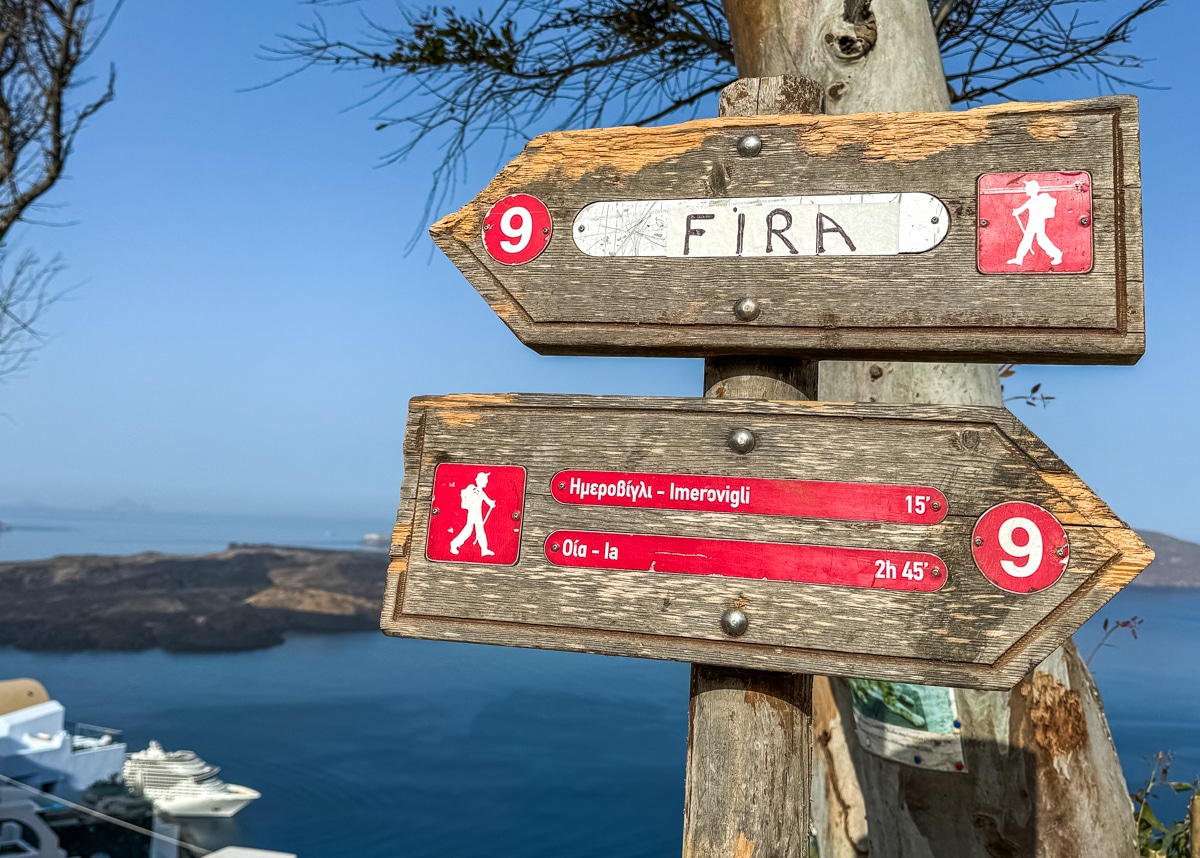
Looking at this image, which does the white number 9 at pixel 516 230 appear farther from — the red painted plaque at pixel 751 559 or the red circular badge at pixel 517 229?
the red painted plaque at pixel 751 559

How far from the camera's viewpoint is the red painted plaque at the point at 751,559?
135 centimetres

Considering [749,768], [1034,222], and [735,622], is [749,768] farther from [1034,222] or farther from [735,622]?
[1034,222]

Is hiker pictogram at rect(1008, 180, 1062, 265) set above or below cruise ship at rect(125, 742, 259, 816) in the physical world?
above

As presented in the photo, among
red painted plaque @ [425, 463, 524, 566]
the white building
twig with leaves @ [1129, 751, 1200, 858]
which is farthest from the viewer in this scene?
the white building

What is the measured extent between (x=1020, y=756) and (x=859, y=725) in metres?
0.45

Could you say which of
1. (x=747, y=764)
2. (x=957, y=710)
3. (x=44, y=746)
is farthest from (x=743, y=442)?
(x=44, y=746)

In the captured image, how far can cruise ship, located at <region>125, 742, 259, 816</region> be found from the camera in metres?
19.9

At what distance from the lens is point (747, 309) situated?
59.7 inches

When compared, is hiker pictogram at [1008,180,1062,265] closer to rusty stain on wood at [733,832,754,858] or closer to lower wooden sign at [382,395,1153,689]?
lower wooden sign at [382,395,1153,689]

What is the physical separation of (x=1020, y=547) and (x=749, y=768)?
56 cm

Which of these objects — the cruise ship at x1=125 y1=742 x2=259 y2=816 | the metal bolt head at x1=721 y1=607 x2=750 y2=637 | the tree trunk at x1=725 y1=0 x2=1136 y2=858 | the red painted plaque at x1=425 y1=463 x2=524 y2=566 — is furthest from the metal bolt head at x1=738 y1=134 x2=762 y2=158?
the cruise ship at x1=125 y1=742 x2=259 y2=816

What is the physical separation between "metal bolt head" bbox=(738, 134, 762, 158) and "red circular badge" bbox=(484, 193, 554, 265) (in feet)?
1.20

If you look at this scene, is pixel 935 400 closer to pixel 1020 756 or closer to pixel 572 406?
pixel 1020 756

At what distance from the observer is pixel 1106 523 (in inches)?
51.3
